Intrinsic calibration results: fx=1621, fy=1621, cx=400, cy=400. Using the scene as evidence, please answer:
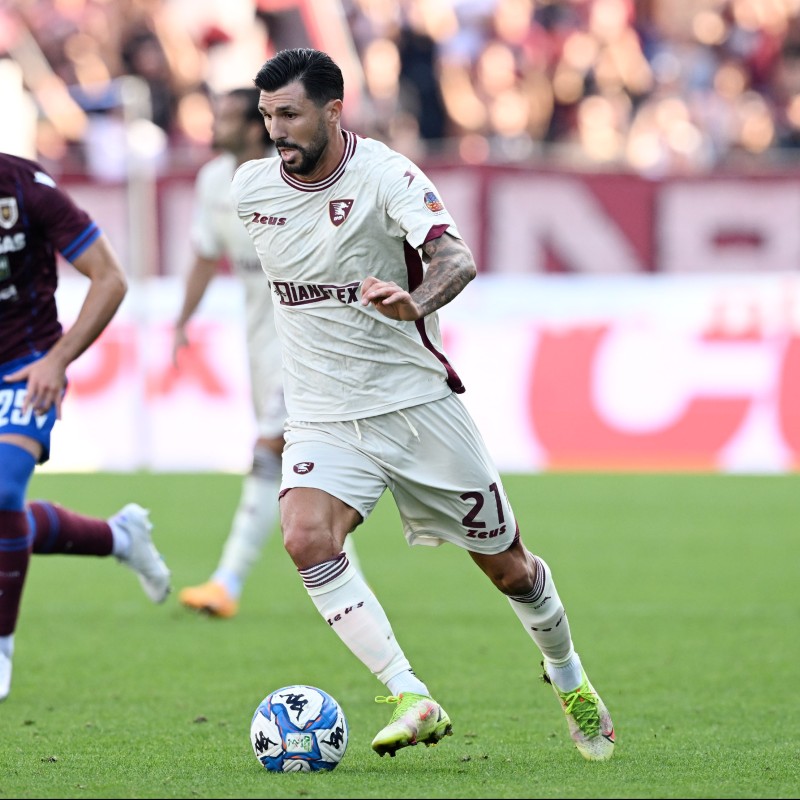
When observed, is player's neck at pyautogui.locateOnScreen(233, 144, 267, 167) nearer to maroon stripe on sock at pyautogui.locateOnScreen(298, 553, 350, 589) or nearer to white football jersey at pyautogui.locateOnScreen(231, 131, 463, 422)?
white football jersey at pyautogui.locateOnScreen(231, 131, 463, 422)

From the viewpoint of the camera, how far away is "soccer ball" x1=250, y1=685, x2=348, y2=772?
4.90m

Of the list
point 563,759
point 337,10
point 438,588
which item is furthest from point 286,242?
point 337,10

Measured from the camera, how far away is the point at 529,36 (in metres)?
19.6

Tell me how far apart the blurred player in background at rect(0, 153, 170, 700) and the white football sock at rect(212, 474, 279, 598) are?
227cm

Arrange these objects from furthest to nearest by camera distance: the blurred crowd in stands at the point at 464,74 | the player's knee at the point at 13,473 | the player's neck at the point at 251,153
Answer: the blurred crowd in stands at the point at 464,74 → the player's neck at the point at 251,153 → the player's knee at the point at 13,473

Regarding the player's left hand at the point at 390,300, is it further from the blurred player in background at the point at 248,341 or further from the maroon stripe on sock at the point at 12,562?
the blurred player in background at the point at 248,341

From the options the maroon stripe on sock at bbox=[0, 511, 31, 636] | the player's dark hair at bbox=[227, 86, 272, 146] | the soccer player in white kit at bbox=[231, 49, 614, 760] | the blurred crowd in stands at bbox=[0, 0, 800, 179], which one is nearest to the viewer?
the soccer player in white kit at bbox=[231, 49, 614, 760]

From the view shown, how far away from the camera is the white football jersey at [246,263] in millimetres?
8602

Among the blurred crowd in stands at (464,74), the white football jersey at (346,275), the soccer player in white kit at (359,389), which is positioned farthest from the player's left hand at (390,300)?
the blurred crowd in stands at (464,74)

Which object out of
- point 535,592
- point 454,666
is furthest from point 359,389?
point 454,666

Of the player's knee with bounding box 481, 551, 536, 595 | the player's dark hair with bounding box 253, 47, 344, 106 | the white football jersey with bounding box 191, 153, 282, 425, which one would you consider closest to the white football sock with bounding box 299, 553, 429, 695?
the player's knee with bounding box 481, 551, 536, 595

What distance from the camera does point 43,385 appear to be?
613 centimetres

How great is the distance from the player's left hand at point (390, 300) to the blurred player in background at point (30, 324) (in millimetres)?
1958

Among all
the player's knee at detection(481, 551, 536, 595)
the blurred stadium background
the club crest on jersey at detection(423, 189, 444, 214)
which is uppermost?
the club crest on jersey at detection(423, 189, 444, 214)
